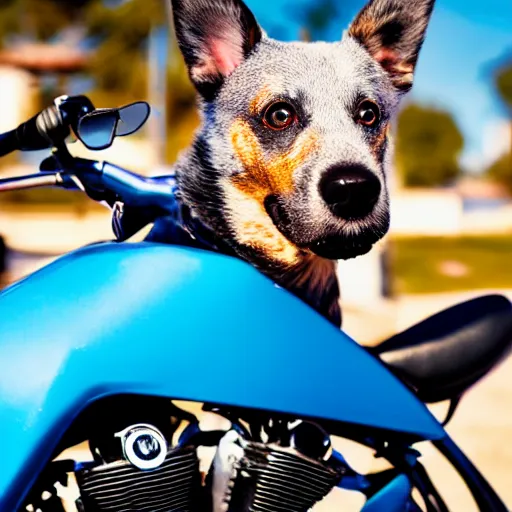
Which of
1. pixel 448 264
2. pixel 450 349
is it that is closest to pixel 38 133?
pixel 450 349

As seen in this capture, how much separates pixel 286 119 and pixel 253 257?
0.92 feet

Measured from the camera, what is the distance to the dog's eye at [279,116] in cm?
148

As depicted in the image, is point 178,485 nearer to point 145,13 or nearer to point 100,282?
point 100,282

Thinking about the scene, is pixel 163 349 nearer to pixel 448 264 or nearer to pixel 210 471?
pixel 210 471

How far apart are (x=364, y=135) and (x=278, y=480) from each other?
66cm

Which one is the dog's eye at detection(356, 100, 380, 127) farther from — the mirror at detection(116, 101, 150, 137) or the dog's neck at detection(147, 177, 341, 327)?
the mirror at detection(116, 101, 150, 137)

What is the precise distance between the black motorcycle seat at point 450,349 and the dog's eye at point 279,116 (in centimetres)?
47

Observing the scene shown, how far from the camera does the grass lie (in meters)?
9.45

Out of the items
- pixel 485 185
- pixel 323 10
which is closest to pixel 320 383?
pixel 323 10

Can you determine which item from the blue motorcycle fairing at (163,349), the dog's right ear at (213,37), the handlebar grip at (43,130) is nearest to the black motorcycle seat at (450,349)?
the blue motorcycle fairing at (163,349)

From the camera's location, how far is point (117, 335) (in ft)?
4.18

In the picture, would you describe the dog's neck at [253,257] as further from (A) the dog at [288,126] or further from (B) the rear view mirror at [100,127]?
(B) the rear view mirror at [100,127]

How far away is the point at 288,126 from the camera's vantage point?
148 cm

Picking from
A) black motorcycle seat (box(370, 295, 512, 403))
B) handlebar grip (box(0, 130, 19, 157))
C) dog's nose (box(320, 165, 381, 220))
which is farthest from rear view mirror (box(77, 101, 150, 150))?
black motorcycle seat (box(370, 295, 512, 403))
